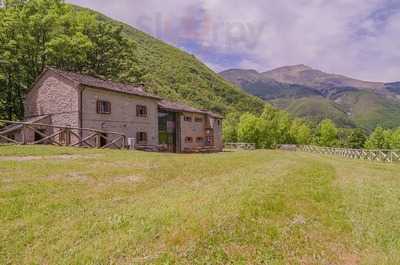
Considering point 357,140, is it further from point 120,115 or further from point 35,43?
point 35,43

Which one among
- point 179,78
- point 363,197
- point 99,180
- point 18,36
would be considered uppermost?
point 179,78

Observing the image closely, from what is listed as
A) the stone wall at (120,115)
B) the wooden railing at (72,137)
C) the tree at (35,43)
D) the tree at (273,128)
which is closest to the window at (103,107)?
the stone wall at (120,115)

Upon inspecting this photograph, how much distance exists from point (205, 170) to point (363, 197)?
7468 mm

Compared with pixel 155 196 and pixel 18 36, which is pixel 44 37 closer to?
pixel 18 36

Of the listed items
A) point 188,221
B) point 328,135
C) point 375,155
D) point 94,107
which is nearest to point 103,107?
point 94,107

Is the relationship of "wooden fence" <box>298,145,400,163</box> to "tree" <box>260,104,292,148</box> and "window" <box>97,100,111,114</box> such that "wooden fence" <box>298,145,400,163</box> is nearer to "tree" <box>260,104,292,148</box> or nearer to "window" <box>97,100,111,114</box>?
"tree" <box>260,104,292,148</box>

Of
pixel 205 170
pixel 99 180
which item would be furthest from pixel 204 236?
pixel 205 170

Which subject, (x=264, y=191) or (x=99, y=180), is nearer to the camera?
(x=264, y=191)

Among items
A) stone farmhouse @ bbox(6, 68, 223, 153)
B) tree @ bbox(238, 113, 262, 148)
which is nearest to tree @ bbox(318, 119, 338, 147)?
tree @ bbox(238, 113, 262, 148)

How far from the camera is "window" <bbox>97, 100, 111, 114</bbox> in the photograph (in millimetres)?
28644

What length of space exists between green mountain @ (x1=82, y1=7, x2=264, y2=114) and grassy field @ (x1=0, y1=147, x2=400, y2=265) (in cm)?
9921

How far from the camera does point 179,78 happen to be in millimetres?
141500

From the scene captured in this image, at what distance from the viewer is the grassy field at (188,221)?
19.8 feet

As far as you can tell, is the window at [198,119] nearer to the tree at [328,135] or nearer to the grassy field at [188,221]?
the grassy field at [188,221]
